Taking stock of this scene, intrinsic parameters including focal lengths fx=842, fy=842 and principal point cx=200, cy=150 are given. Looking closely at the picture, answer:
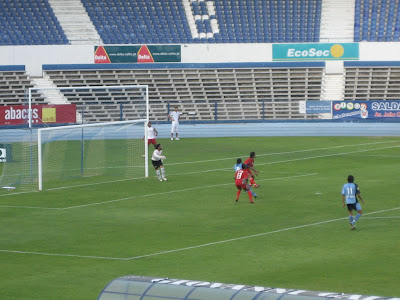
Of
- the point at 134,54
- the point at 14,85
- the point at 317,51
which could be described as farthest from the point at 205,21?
the point at 14,85

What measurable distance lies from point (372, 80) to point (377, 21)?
477 centimetres

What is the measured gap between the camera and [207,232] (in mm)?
22969

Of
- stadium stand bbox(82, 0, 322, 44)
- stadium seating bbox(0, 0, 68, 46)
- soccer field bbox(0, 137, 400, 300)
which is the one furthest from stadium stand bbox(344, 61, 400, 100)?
soccer field bbox(0, 137, 400, 300)

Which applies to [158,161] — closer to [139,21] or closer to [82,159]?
[82,159]

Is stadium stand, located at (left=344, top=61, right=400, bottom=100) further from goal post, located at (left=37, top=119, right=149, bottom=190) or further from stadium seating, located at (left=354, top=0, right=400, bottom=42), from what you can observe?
goal post, located at (left=37, top=119, right=149, bottom=190)

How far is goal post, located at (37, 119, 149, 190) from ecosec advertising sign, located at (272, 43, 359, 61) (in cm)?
2317

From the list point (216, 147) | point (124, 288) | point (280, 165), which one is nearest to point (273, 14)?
point (216, 147)

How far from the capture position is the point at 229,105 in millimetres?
61062

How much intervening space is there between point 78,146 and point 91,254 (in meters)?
17.5

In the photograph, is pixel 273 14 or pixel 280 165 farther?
pixel 273 14

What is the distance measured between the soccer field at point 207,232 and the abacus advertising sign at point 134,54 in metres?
25.1

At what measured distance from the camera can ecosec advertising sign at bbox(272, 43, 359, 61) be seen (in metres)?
62.6

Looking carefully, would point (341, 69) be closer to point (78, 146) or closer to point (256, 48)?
point (256, 48)

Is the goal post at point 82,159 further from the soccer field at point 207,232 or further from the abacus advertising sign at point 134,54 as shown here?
the abacus advertising sign at point 134,54
